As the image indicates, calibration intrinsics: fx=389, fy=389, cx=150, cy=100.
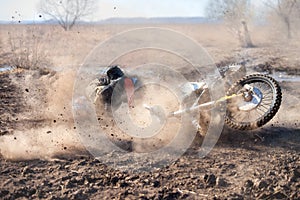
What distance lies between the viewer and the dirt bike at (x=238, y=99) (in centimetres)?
653

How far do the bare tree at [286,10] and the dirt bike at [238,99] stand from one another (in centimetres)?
2907

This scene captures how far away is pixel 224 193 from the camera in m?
4.91

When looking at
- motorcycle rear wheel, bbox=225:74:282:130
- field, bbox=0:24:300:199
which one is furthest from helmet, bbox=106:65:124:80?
motorcycle rear wheel, bbox=225:74:282:130

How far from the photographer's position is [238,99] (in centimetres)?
678

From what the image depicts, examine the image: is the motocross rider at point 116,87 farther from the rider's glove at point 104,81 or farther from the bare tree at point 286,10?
the bare tree at point 286,10

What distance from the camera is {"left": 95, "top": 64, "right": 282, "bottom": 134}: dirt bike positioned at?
653cm

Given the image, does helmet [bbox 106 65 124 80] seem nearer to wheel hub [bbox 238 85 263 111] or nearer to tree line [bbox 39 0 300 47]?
wheel hub [bbox 238 85 263 111]

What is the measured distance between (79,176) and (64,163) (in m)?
0.57

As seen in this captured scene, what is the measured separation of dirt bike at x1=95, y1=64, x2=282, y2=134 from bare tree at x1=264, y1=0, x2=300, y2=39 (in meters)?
29.1

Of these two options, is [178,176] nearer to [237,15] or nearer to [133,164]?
[133,164]

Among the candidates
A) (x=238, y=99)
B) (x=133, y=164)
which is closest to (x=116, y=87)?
(x=133, y=164)

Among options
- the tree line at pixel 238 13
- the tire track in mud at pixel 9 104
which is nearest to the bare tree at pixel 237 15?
the tree line at pixel 238 13

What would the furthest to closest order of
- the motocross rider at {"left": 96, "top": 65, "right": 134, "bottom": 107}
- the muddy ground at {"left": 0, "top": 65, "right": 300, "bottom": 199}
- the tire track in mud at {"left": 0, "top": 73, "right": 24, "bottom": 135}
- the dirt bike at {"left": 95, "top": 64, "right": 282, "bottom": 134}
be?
the tire track in mud at {"left": 0, "top": 73, "right": 24, "bottom": 135} < the motocross rider at {"left": 96, "top": 65, "right": 134, "bottom": 107} < the dirt bike at {"left": 95, "top": 64, "right": 282, "bottom": 134} < the muddy ground at {"left": 0, "top": 65, "right": 300, "bottom": 199}

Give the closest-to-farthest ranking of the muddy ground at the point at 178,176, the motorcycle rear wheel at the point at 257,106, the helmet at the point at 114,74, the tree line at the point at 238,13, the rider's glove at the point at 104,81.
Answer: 1. the muddy ground at the point at 178,176
2. the motorcycle rear wheel at the point at 257,106
3. the helmet at the point at 114,74
4. the rider's glove at the point at 104,81
5. the tree line at the point at 238,13
